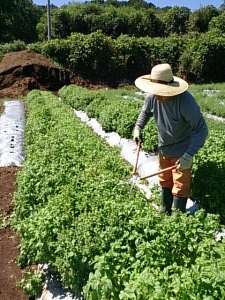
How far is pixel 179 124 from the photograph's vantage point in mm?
4254

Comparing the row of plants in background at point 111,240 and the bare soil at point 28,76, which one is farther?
the bare soil at point 28,76

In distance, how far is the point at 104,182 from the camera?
4.26m

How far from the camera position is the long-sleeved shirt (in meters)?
4.04

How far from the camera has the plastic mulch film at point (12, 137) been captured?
790 centimetres

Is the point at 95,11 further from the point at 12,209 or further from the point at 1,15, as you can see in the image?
the point at 12,209

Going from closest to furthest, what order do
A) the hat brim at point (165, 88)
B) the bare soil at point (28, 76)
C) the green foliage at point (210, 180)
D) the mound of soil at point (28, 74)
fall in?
the hat brim at point (165, 88) → the green foliage at point (210, 180) → the bare soil at point (28, 76) → the mound of soil at point (28, 74)

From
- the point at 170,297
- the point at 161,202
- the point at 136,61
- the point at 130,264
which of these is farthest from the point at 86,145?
the point at 136,61

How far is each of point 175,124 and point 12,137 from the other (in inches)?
235

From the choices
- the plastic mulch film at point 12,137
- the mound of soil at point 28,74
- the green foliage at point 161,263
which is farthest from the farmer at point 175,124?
the mound of soil at point 28,74

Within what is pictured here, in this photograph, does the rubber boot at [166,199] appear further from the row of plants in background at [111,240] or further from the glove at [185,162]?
the glove at [185,162]

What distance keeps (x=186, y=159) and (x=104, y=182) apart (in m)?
0.94

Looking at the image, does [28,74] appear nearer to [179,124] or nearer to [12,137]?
[12,137]

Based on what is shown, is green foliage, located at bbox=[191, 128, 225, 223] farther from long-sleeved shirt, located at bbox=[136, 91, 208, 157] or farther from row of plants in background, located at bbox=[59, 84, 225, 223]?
long-sleeved shirt, located at bbox=[136, 91, 208, 157]

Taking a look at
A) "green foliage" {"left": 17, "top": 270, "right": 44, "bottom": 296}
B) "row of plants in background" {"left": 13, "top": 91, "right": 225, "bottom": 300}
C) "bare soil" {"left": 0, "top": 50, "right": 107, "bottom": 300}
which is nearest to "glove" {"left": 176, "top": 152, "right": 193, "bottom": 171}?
"row of plants in background" {"left": 13, "top": 91, "right": 225, "bottom": 300}
